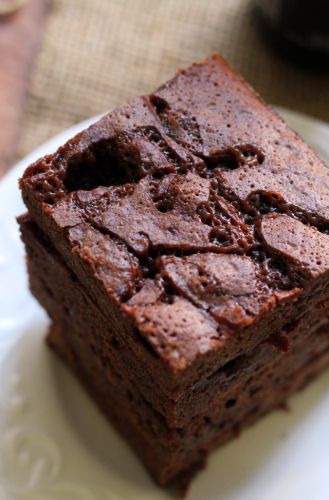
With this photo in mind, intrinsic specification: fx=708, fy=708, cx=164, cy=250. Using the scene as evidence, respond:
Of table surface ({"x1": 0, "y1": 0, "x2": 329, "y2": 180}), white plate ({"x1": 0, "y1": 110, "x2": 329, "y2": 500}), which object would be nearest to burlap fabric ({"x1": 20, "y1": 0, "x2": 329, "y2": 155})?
table surface ({"x1": 0, "y1": 0, "x2": 329, "y2": 180})

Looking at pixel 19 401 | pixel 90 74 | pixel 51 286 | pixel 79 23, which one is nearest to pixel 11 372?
→ pixel 19 401

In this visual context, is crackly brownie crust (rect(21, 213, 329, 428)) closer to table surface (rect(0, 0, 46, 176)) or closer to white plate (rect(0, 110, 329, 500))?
white plate (rect(0, 110, 329, 500))

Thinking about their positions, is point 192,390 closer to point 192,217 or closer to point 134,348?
point 134,348

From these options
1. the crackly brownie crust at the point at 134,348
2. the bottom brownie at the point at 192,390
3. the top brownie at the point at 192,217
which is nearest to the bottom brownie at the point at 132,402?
the bottom brownie at the point at 192,390

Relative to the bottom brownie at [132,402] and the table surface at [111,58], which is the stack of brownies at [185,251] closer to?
the bottom brownie at [132,402]

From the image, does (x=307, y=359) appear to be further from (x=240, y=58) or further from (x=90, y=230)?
(x=240, y=58)

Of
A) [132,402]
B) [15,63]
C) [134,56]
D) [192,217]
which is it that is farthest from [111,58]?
[132,402]
